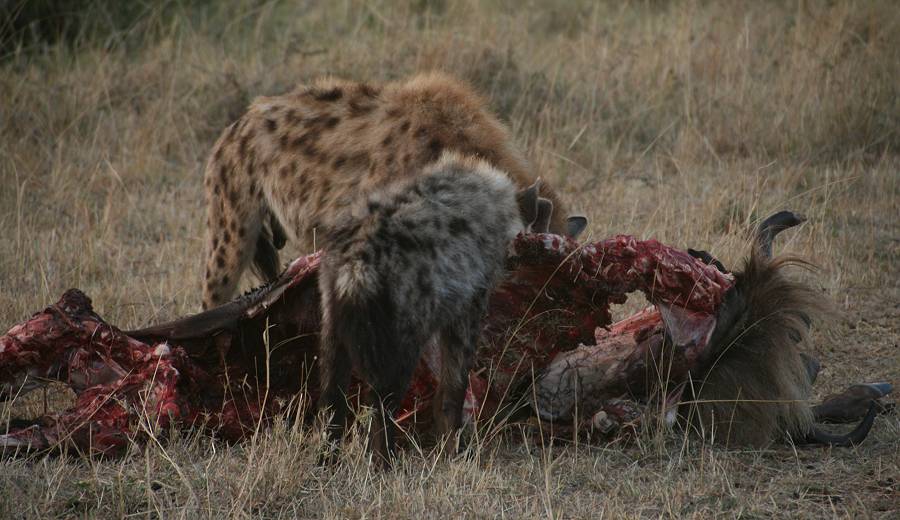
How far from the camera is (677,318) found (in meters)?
3.72

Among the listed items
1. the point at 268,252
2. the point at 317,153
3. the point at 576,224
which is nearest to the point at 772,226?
the point at 576,224

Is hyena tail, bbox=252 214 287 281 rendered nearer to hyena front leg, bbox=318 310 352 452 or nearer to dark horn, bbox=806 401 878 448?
hyena front leg, bbox=318 310 352 452

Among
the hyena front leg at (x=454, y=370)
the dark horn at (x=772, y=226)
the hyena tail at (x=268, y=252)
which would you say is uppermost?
the dark horn at (x=772, y=226)

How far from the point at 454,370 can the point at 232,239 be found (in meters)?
1.61

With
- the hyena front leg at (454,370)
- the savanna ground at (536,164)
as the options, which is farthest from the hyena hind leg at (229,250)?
the hyena front leg at (454,370)

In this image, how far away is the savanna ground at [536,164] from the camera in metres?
3.23

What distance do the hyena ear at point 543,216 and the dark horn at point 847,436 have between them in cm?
105

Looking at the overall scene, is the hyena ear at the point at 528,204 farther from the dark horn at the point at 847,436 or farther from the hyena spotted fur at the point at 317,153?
the dark horn at the point at 847,436

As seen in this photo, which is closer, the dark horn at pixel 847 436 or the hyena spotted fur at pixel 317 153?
the dark horn at pixel 847 436

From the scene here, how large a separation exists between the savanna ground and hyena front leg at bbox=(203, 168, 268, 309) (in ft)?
0.99

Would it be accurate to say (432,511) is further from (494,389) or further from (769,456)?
(769,456)

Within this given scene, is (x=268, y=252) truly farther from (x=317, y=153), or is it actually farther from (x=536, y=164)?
(x=536, y=164)

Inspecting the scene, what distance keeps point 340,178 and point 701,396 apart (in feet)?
5.34

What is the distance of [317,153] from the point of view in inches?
185
